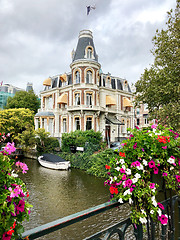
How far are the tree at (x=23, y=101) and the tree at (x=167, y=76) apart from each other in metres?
33.5

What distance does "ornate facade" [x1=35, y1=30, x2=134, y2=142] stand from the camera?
2378 cm

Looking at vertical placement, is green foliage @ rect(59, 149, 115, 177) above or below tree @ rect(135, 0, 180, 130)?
below

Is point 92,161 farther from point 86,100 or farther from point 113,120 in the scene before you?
point 113,120

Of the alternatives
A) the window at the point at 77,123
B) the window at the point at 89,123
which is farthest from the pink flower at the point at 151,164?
the window at the point at 77,123

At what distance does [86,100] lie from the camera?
2419 centimetres

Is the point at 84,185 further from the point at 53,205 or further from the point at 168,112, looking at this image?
the point at 168,112

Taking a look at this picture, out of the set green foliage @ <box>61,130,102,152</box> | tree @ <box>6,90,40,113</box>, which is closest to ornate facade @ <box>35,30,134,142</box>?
green foliage @ <box>61,130,102,152</box>

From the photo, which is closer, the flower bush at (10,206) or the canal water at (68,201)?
the flower bush at (10,206)

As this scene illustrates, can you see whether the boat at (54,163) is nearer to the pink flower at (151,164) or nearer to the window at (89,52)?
the window at (89,52)

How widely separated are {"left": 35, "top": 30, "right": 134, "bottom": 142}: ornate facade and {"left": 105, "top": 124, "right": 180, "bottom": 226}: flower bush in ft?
68.0

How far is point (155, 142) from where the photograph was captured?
7.30 ft

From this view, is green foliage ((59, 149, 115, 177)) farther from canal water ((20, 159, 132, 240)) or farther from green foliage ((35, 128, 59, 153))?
green foliage ((35, 128, 59, 153))

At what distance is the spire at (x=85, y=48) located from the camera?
2450cm

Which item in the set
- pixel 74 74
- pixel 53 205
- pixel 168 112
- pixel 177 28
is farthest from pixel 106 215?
pixel 74 74
